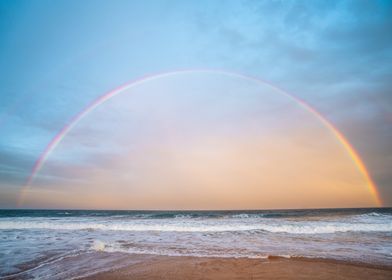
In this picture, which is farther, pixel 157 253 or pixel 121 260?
pixel 157 253

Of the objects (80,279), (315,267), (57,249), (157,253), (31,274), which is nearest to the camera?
(80,279)

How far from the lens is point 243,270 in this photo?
6719 mm

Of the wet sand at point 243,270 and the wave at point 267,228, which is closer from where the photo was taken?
the wet sand at point 243,270

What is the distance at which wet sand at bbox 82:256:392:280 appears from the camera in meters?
6.21

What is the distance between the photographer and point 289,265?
7191mm

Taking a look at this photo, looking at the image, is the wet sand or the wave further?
the wave

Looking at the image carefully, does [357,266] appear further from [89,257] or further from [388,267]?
[89,257]

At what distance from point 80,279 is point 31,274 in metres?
1.52

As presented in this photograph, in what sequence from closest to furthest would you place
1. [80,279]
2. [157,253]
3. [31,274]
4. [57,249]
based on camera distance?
[80,279]
[31,274]
[157,253]
[57,249]

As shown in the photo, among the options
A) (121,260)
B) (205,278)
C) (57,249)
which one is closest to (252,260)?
(205,278)

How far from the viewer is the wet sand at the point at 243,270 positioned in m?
6.21

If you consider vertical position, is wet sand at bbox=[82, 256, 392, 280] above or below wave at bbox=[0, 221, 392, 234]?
above

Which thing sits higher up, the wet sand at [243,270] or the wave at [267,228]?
the wet sand at [243,270]

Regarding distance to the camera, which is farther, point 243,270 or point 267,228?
point 267,228
